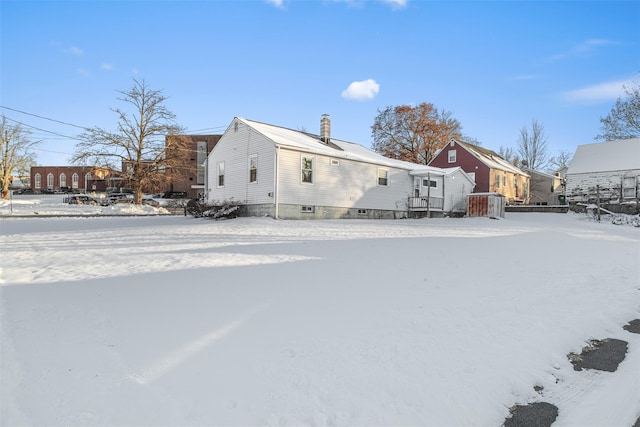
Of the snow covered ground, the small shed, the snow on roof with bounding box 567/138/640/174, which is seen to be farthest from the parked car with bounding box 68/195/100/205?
the snow on roof with bounding box 567/138/640/174

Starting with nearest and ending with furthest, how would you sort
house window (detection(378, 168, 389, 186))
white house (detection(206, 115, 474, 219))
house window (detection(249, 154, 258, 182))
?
white house (detection(206, 115, 474, 219)) < house window (detection(249, 154, 258, 182)) < house window (detection(378, 168, 389, 186))

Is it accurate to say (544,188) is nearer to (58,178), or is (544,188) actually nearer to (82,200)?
(82,200)

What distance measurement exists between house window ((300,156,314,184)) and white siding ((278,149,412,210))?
0.62 ft

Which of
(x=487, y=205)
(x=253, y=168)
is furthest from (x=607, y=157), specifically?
(x=253, y=168)

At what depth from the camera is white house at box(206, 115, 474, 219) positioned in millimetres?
17828

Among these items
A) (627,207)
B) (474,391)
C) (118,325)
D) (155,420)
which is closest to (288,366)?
(155,420)

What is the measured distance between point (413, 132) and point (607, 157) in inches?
696

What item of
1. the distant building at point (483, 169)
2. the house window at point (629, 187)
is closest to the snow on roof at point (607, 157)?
the house window at point (629, 187)

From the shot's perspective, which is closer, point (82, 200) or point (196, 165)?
point (82, 200)

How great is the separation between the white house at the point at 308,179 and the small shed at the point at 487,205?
1.92 m

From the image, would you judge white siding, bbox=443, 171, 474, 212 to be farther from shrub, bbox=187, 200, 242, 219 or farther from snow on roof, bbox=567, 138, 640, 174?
shrub, bbox=187, 200, 242, 219

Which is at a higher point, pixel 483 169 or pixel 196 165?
pixel 196 165

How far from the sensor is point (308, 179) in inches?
Answer: 738

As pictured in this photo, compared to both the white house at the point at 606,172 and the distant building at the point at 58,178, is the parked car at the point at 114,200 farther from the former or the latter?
the white house at the point at 606,172
